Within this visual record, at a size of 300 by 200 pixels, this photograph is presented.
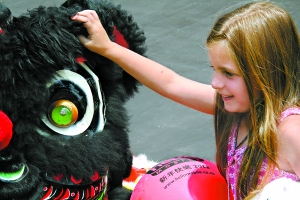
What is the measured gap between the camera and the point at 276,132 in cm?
153

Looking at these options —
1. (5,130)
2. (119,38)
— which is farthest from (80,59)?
(5,130)

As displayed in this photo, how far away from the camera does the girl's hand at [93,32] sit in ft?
4.89

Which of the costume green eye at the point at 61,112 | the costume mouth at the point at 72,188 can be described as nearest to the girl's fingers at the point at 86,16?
the costume green eye at the point at 61,112

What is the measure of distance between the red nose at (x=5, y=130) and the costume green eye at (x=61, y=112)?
140 millimetres

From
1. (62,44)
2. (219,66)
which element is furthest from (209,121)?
(62,44)

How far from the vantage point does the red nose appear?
1.31 m

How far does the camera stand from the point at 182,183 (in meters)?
1.66

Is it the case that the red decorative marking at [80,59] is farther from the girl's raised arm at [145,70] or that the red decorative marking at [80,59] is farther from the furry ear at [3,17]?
the furry ear at [3,17]

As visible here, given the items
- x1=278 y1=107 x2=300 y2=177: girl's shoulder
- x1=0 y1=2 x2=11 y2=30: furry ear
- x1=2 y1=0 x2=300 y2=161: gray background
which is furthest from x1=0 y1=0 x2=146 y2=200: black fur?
x1=2 y1=0 x2=300 y2=161: gray background

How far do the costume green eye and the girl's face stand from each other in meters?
0.44

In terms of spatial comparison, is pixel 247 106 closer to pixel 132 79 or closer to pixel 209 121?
pixel 132 79

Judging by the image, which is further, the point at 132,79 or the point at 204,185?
the point at 132,79

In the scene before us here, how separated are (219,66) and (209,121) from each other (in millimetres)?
1507

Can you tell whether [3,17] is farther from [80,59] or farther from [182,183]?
[182,183]
